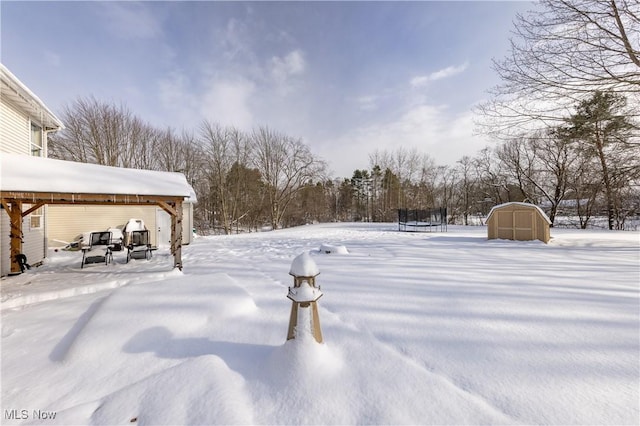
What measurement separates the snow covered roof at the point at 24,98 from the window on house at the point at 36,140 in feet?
0.70

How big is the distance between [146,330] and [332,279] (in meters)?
2.99

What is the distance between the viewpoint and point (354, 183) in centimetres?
3366

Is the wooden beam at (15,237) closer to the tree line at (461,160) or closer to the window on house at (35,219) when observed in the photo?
the window on house at (35,219)

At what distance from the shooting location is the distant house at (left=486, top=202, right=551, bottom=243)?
1045cm

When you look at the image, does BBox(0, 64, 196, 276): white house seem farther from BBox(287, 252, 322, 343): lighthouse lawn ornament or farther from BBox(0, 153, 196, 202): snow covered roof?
BBox(287, 252, 322, 343): lighthouse lawn ornament

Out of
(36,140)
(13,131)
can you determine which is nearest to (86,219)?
(36,140)

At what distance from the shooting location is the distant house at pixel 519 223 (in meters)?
10.5

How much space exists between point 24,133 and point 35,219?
248cm

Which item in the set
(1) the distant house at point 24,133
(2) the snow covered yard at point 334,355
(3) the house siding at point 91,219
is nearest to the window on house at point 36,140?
(1) the distant house at point 24,133

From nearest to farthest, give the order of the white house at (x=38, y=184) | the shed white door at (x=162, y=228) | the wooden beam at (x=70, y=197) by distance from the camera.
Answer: the wooden beam at (x=70, y=197)
the white house at (x=38, y=184)
the shed white door at (x=162, y=228)

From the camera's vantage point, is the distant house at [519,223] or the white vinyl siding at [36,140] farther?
the distant house at [519,223]

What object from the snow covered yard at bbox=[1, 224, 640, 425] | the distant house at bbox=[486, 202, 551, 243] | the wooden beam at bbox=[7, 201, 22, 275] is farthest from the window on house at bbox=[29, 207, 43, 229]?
the distant house at bbox=[486, 202, 551, 243]

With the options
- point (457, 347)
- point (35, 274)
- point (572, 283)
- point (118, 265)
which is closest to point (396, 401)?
point (457, 347)

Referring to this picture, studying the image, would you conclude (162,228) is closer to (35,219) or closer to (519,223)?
(35,219)
